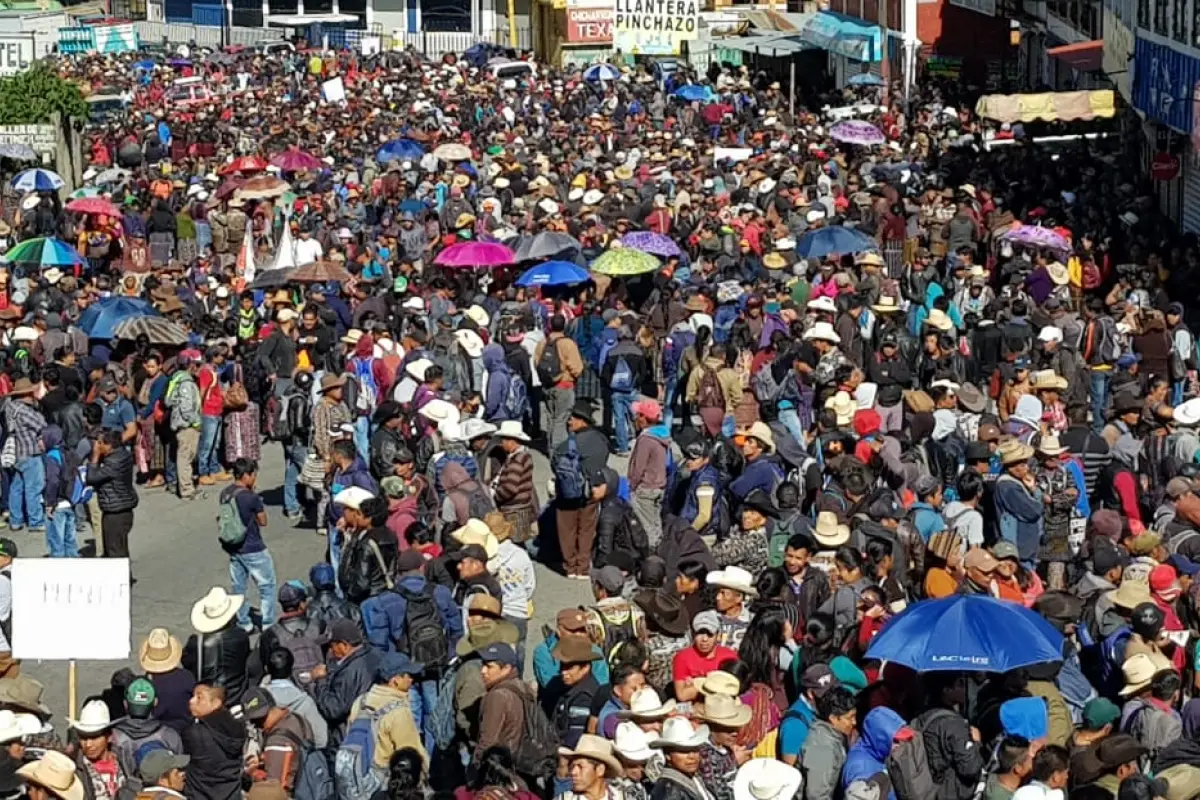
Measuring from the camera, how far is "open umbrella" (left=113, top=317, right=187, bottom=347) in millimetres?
20547

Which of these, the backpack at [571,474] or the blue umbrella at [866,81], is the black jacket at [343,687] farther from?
the blue umbrella at [866,81]

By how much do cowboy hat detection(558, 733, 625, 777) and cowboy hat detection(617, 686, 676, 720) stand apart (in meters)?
0.46

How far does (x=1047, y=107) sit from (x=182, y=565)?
1907 cm

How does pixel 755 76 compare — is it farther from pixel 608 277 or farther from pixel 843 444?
pixel 843 444

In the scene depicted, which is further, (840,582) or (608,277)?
(608,277)

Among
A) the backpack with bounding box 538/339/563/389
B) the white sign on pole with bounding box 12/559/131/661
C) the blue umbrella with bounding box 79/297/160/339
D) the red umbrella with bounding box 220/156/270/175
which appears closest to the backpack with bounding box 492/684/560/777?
the white sign on pole with bounding box 12/559/131/661

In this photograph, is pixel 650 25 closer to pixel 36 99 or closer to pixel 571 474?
pixel 36 99

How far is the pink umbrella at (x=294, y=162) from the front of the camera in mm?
35531

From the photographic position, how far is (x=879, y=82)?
48.3 metres

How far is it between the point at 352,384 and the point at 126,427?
1864 mm

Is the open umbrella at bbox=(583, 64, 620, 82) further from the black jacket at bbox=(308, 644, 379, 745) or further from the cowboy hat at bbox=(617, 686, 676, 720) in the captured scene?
the cowboy hat at bbox=(617, 686, 676, 720)

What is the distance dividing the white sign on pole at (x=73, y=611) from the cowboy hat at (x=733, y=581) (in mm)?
2926

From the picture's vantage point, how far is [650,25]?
47281mm

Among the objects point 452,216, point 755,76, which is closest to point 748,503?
point 452,216
